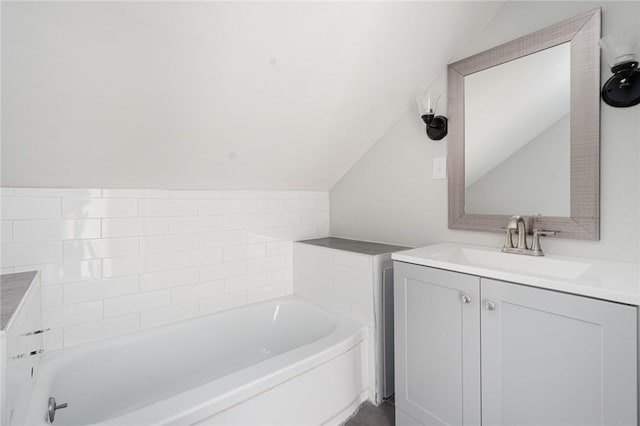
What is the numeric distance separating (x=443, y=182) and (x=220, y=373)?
1.95 meters

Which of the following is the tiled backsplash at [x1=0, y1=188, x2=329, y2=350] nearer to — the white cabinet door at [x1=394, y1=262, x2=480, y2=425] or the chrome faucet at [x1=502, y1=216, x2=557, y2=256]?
the white cabinet door at [x1=394, y1=262, x2=480, y2=425]

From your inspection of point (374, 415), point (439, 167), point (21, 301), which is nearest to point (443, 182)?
point (439, 167)

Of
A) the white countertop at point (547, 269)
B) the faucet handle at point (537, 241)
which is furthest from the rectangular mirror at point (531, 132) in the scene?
the white countertop at point (547, 269)

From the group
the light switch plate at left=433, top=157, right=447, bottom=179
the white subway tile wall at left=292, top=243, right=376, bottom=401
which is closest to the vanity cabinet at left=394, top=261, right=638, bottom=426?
the white subway tile wall at left=292, top=243, right=376, bottom=401

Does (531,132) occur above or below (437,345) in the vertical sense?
above

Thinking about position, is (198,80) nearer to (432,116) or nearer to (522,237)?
(432,116)

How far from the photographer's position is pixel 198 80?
5.22 feet

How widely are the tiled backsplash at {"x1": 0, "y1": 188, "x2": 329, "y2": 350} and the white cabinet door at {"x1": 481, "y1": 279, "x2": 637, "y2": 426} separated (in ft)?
5.63

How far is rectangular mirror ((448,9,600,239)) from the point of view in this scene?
4.90 feet

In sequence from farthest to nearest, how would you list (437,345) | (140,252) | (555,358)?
(140,252)
(437,345)
(555,358)

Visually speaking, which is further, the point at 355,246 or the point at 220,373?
the point at 355,246

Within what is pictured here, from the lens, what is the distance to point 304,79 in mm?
1829

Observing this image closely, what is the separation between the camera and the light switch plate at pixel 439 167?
2.06 m

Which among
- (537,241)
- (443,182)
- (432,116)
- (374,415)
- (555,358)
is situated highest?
(432,116)
